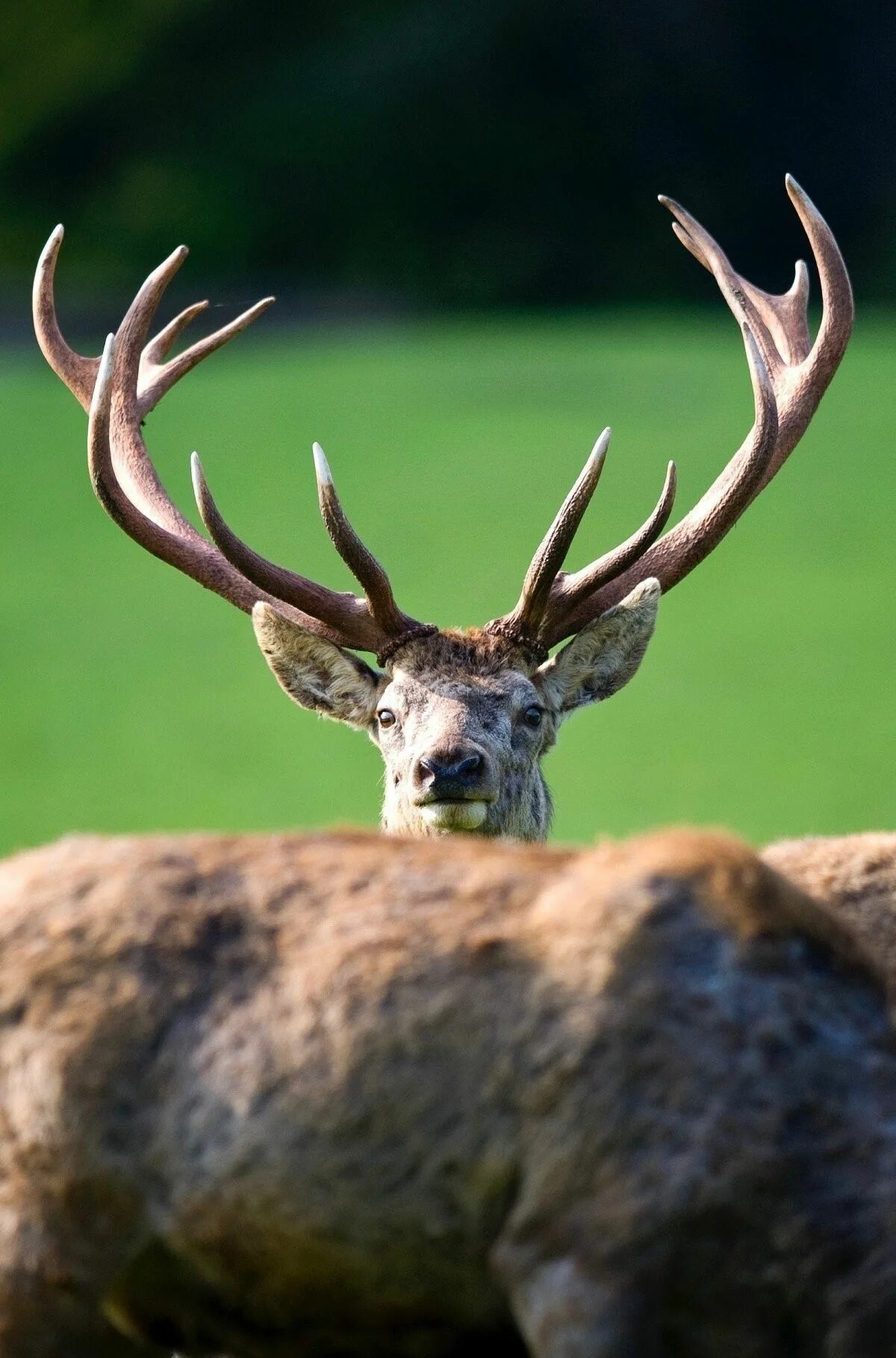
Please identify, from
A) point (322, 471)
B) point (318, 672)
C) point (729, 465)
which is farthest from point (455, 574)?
point (322, 471)

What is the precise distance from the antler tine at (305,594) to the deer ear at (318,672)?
0.27ft

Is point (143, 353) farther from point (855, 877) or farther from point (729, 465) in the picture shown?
point (855, 877)

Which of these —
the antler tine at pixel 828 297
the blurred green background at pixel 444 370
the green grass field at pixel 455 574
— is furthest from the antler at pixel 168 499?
the blurred green background at pixel 444 370

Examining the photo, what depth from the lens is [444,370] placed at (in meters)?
35.5

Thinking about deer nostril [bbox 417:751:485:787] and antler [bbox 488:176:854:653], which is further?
antler [bbox 488:176:854:653]

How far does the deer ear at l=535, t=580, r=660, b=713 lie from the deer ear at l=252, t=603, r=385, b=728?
518 millimetres

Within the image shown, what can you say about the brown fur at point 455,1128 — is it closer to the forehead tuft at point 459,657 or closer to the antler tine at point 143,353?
the forehead tuft at point 459,657

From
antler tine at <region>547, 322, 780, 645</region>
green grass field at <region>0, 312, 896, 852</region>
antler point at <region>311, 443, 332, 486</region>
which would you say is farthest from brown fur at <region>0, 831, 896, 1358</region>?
green grass field at <region>0, 312, 896, 852</region>

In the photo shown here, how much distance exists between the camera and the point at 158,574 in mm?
32281

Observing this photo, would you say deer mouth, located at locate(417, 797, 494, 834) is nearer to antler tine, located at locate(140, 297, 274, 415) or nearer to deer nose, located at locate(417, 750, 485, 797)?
deer nose, located at locate(417, 750, 485, 797)

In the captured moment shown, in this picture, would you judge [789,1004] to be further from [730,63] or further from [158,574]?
[730,63]

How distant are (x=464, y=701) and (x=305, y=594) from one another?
662 millimetres

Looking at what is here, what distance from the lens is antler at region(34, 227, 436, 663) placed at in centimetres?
629

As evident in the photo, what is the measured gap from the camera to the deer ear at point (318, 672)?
634cm
